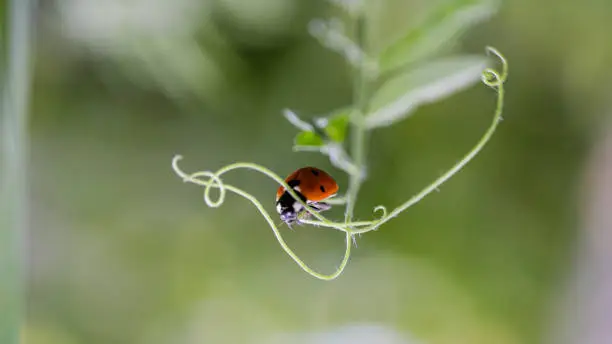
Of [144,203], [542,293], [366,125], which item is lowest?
[366,125]

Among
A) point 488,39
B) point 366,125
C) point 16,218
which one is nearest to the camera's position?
point 366,125

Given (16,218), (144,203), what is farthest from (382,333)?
(16,218)

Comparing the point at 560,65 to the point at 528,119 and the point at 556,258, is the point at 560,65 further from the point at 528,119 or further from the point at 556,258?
the point at 556,258

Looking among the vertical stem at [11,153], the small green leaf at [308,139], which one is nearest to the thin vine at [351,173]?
the small green leaf at [308,139]

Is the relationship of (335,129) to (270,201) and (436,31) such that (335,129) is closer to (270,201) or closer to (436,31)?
(436,31)

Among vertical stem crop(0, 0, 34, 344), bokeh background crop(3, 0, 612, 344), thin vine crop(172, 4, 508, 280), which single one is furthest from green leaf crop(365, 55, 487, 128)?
bokeh background crop(3, 0, 612, 344)

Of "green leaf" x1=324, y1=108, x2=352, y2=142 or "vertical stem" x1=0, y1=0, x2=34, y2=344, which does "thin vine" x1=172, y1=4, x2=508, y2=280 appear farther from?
"vertical stem" x1=0, y1=0, x2=34, y2=344
